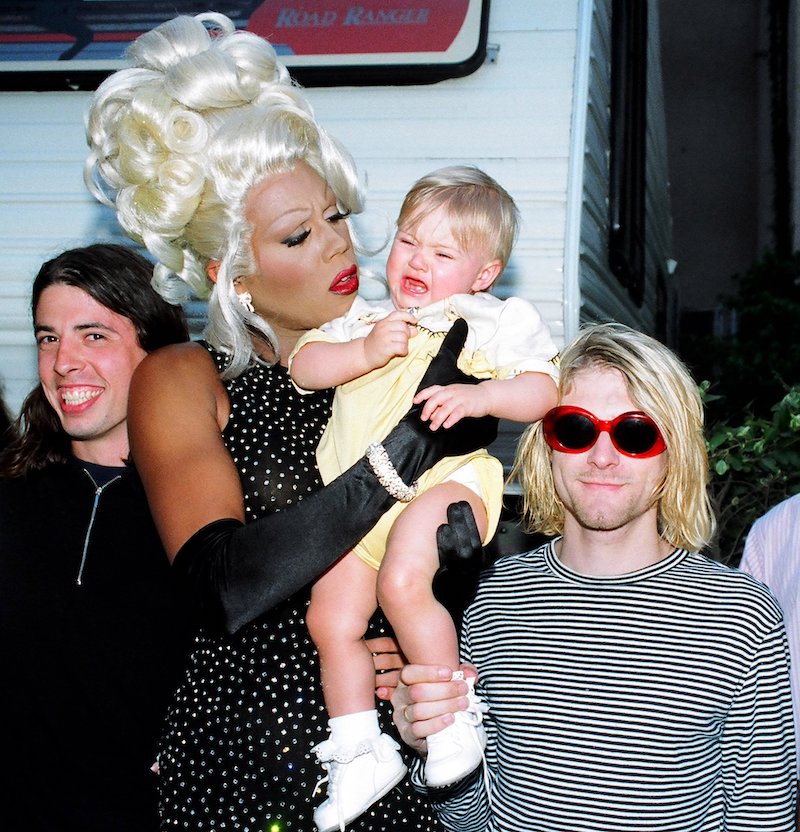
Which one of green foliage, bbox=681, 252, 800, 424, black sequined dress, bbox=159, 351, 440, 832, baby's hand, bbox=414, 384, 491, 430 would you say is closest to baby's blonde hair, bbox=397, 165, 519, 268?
baby's hand, bbox=414, 384, 491, 430

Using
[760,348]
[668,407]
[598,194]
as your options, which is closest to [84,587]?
[668,407]

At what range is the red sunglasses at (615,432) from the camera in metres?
2.67

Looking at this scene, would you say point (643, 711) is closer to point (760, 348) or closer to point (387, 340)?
point (387, 340)

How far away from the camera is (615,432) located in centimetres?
268

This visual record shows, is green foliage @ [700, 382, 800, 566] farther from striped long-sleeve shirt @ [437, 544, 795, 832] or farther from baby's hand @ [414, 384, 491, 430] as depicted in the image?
baby's hand @ [414, 384, 491, 430]

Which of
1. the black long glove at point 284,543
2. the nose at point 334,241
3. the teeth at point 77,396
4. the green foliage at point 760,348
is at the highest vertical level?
the nose at point 334,241

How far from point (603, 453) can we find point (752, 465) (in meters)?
2.19

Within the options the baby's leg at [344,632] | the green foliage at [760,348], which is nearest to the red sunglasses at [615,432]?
the baby's leg at [344,632]

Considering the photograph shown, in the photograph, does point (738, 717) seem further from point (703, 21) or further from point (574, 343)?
point (703, 21)

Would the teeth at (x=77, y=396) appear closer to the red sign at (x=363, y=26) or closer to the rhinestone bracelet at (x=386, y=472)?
the rhinestone bracelet at (x=386, y=472)

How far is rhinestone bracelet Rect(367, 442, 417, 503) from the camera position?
7.80 feet

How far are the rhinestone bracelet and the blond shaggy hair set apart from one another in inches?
26.1

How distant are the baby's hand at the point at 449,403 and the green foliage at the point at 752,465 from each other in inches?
84.3

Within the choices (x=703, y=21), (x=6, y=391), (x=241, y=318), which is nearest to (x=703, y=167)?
(x=703, y=21)
